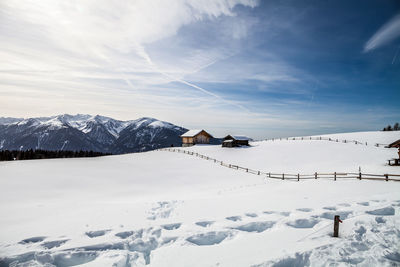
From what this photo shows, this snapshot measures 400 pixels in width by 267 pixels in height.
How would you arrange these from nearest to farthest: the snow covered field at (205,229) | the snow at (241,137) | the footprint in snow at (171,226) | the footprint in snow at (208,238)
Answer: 1. the snow covered field at (205,229)
2. the footprint in snow at (208,238)
3. the footprint in snow at (171,226)
4. the snow at (241,137)

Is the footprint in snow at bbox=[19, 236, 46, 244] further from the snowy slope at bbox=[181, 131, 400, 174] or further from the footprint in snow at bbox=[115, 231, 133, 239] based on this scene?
A: the snowy slope at bbox=[181, 131, 400, 174]

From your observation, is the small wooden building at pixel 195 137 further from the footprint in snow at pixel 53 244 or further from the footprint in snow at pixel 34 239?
the footprint in snow at pixel 53 244

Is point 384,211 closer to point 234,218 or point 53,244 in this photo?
point 234,218

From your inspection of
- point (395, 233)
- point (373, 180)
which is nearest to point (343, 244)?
point (395, 233)

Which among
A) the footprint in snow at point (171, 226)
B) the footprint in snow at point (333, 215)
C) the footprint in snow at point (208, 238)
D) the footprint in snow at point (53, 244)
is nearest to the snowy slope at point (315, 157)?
the footprint in snow at point (333, 215)

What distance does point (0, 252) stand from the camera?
813 centimetres

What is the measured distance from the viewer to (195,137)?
252 ft

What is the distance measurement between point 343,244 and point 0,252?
14.4 metres

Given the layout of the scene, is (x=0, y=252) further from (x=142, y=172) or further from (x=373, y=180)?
(x=373, y=180)

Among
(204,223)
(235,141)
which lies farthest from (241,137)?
(204,223)

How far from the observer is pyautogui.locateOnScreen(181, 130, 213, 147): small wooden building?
76588 millimetres

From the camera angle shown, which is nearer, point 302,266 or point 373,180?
point 302,266

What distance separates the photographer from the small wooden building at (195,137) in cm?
7659

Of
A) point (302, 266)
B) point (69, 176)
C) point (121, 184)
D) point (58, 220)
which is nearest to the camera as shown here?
point (302, 266)
